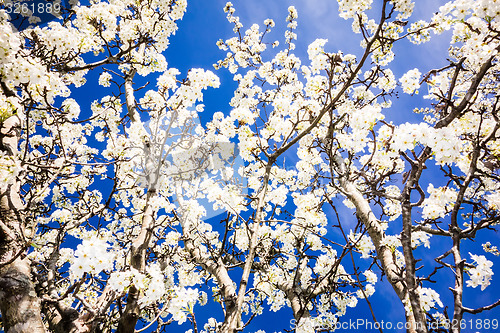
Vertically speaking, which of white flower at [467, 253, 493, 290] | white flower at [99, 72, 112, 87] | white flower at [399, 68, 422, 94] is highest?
white flower at [99, 72, 112, 87]

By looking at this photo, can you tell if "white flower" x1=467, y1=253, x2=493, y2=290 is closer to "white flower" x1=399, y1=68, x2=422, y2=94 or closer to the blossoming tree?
the blossoming tree

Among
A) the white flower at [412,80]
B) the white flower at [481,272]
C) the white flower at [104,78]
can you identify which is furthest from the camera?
the white flower at [104,78]

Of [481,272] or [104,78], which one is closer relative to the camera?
[481,272]

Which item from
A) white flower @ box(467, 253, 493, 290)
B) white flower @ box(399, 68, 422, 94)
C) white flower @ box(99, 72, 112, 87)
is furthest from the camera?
white flower @ box(99, 72, 112, 87)

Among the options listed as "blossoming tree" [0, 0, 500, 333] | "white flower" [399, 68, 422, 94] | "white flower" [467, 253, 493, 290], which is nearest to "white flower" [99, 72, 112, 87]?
"blossoming tree" [0, 0, 500, 333]

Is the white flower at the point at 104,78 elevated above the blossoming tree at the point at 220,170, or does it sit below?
above

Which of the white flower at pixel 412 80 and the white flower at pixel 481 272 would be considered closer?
the white flower at pixel 481 272

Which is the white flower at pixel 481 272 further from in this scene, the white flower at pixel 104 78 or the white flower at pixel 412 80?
the white flower at pixel 104 78

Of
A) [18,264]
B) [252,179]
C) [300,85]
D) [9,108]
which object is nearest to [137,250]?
[18,264]

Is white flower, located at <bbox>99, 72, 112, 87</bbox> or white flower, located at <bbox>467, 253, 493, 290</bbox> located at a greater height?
white flower, located at <bbox>99, 72, 112, 87</bbox>

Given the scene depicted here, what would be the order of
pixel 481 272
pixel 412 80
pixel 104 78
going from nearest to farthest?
1. pixel 481 272
2. pixel 412 80
3. pixel 104 78

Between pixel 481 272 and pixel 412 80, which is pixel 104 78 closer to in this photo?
pixel 412 80


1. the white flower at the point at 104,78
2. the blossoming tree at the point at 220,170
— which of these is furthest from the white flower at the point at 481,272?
the white flower at the point at 104,78

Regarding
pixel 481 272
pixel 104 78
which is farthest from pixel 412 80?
pixel 104 78
